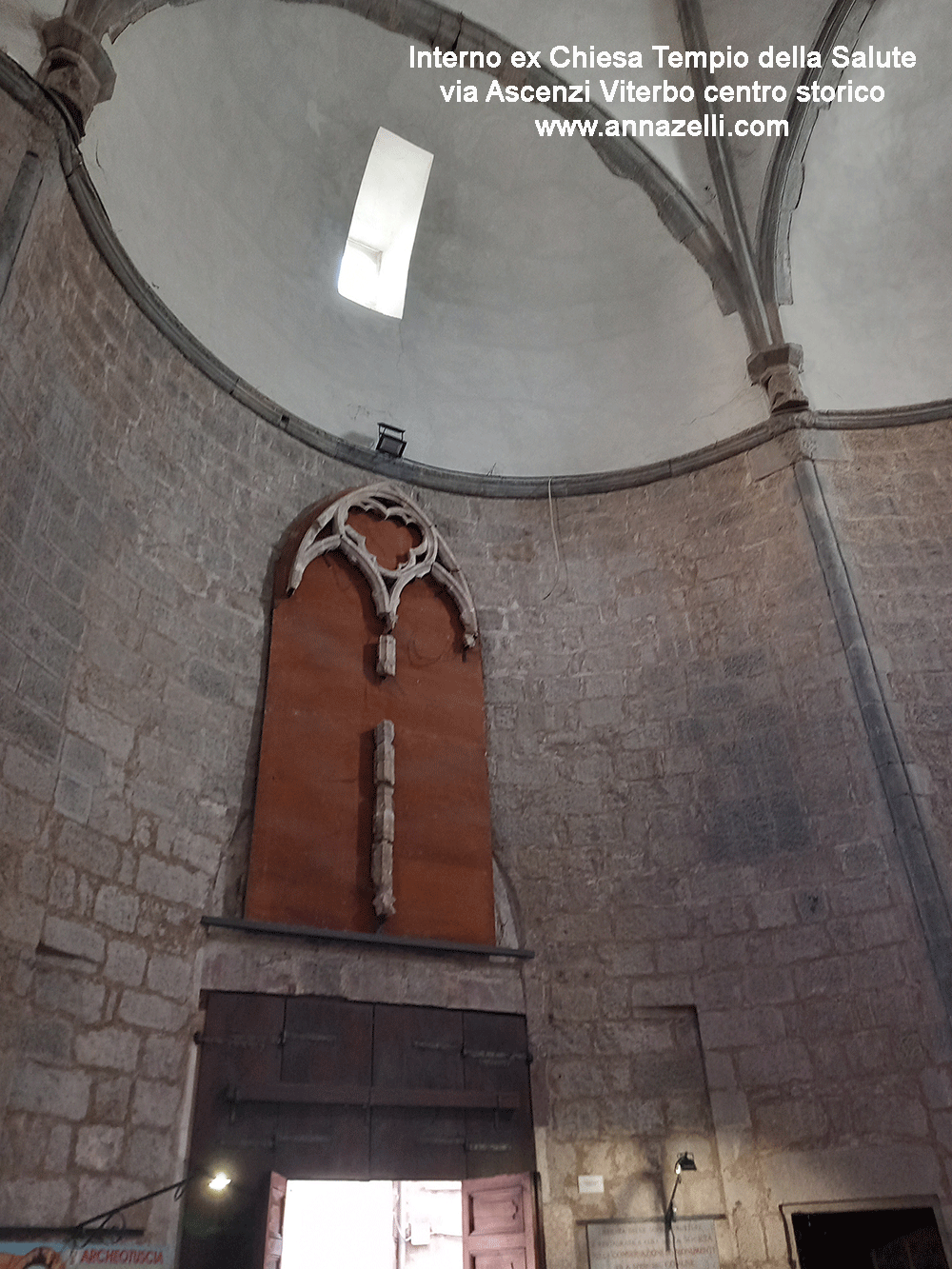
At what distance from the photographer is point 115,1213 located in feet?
15.0

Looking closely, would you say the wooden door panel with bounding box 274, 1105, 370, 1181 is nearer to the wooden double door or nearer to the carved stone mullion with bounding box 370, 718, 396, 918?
the wooden double door

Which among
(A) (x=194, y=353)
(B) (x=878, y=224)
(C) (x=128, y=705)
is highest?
(B) (x=878, y=224)

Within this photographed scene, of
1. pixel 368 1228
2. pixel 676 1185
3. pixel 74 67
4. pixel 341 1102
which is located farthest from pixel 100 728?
pixel 368 1228

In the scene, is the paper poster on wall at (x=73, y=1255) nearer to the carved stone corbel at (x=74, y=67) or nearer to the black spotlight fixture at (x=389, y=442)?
the black spotlight fixture at (x=389, y=442)

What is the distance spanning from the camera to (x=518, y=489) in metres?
8.49

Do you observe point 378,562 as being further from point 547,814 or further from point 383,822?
point 547,814

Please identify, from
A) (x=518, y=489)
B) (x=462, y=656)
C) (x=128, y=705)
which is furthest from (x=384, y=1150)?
(x=518, y=489)

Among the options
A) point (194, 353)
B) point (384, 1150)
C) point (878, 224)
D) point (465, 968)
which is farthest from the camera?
point (878, 224)

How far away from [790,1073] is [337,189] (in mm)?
7920

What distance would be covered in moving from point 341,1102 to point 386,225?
7.50 m

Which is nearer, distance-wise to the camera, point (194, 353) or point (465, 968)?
point (465, 968)

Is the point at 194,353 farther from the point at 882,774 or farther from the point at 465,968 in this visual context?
the point at 882,774

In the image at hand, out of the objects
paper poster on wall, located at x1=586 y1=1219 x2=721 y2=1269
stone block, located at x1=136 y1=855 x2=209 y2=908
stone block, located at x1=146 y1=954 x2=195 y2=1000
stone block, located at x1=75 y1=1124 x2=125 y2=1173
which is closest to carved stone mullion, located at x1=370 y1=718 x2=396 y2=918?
stone block, located at x1=136 y1=855 x2=209 y2=908

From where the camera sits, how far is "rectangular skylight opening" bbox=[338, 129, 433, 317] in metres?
8.93
